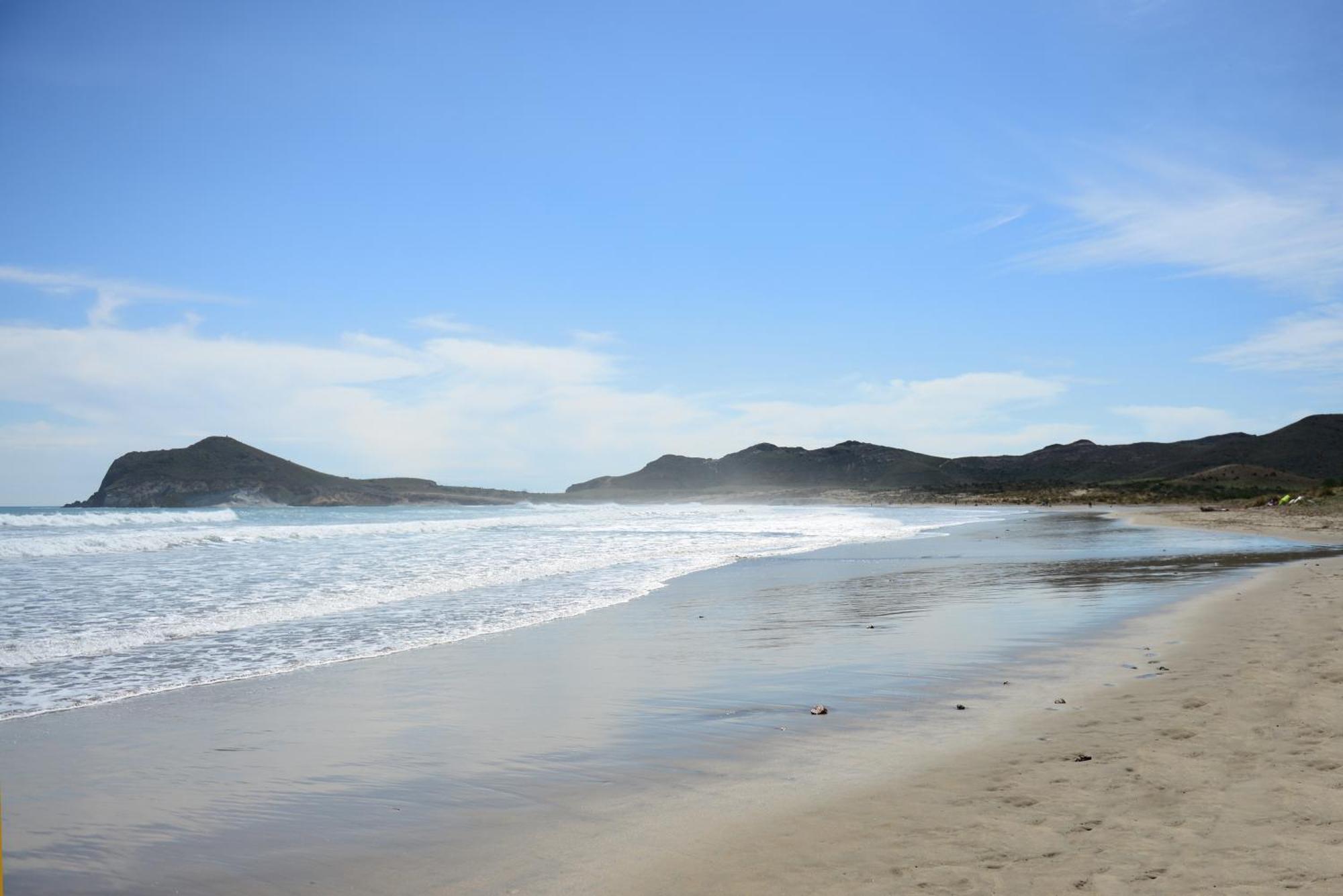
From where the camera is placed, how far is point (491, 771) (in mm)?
5441

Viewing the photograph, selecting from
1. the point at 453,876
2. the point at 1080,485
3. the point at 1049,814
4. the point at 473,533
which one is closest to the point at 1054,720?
the point at 1049,814

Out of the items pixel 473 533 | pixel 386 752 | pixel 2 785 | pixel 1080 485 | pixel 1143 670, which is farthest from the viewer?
pixel 1080 485

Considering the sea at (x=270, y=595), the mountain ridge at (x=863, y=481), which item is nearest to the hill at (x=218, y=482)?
the mountain ridge at (x=863, y=481)

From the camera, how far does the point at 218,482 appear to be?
136875mm

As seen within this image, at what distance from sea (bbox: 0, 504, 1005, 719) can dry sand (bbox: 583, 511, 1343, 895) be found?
607 centimetres

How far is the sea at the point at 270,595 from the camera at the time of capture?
8.98 metres

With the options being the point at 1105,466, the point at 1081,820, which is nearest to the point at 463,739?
the point at 1081,820

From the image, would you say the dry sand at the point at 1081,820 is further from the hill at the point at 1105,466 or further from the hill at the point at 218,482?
the hill at the point at 218,482

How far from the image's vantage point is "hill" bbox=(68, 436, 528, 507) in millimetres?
132750

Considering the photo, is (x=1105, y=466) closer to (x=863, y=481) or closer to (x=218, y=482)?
(x=863, y=481)

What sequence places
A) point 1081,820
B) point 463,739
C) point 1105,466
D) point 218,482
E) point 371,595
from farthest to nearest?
1. point 1105,466
2. point 218,482
3. point 371,595
4. point 463,739
5. point 1081,820

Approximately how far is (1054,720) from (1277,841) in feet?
7.88

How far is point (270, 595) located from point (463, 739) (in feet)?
32.8

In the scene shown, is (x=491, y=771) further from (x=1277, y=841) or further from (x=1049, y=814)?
(x=1277, y=841)
